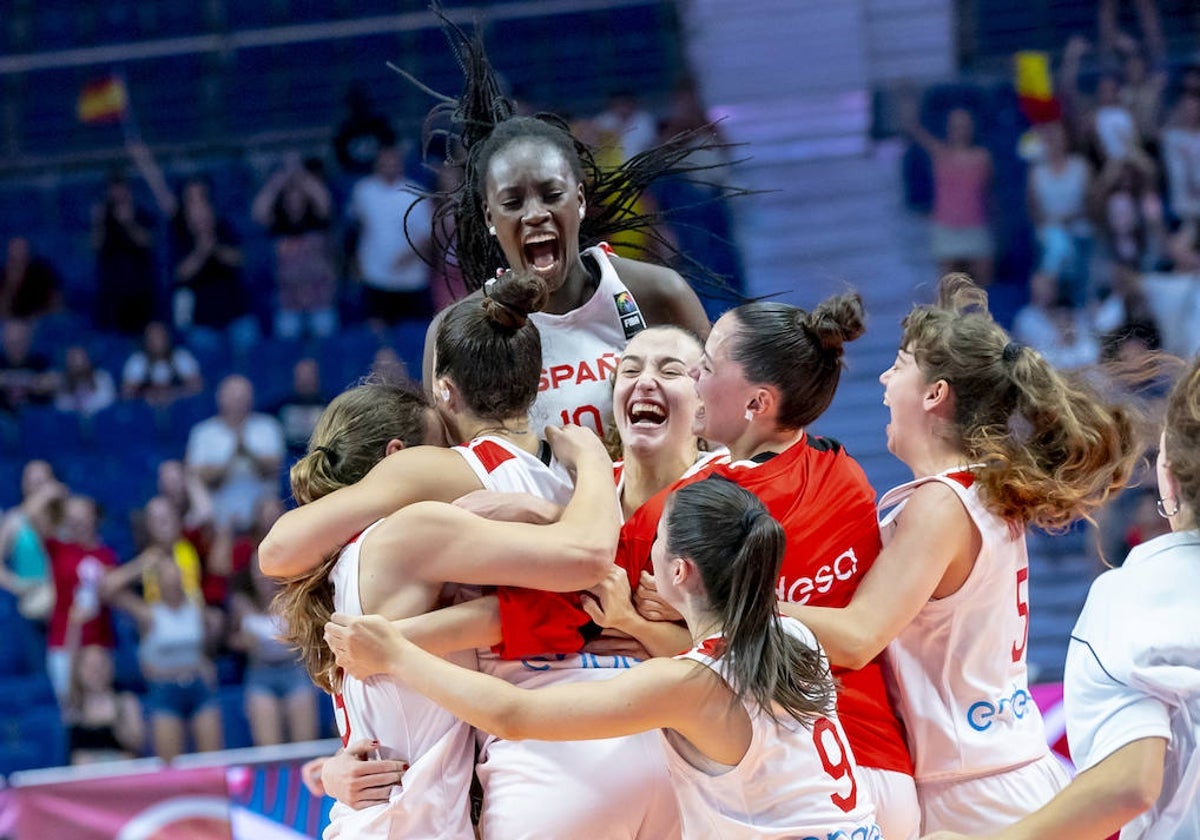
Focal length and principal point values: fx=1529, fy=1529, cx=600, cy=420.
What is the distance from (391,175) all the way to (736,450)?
6.97m

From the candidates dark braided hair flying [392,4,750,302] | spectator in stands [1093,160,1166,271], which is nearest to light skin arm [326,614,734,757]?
→ dark braided hair flying [392,4,750,302]

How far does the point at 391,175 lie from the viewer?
9.75 metres

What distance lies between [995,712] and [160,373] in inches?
294

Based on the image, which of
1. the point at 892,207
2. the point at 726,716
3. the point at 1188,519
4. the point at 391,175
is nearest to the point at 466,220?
the point at 726,716

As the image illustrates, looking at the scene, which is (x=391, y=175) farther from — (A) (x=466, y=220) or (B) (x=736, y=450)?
(B) (x=736, y=450)

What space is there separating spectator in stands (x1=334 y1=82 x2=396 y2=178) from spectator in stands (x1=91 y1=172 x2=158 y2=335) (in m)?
1.44

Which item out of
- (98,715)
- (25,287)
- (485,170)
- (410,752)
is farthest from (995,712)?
(25,287)

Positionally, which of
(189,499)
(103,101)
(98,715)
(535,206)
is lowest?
(98,715)

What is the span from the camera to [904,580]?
2.92m

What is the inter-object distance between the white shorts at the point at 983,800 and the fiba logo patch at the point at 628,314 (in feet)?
4.26

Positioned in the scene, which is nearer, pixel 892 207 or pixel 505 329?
pixel 505 329

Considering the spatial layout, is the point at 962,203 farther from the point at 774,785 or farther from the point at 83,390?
the point at 774,785

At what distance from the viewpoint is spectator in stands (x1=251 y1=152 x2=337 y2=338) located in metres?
9.97

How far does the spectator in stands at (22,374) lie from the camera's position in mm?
9836
